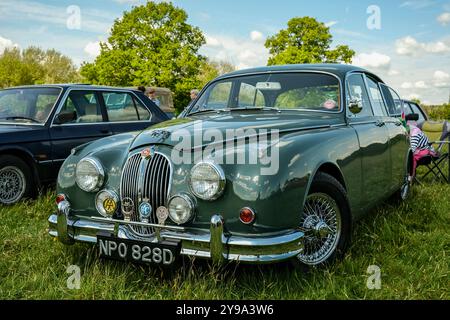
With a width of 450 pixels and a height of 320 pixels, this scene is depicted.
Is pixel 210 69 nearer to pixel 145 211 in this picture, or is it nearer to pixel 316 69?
pixel 316 69

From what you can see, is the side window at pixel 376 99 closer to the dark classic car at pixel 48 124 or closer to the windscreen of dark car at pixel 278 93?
the windscreen of dark car at pixel 278 93

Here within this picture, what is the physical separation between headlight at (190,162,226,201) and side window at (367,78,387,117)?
2.54 meters

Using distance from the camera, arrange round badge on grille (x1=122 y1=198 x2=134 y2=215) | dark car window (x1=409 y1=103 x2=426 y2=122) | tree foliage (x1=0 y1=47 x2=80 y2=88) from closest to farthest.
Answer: round badge on grille (x1=122 y1=198 x2=134 y2=215)
dark car window (x1=409 y1=103 x2=426 y2=122)
tree foliage (x1=0 y1=47 x2=80 y2=88)

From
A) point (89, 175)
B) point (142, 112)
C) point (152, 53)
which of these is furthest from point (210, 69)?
point (89, 175)

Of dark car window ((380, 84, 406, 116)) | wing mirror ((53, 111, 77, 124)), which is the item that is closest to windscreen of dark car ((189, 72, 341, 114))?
dark car window ((380, 84, 406, 116))

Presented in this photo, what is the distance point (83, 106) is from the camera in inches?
240

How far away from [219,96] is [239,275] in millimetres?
1986

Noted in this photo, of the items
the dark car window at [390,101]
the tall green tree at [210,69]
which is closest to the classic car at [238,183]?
A: the dark car window at [390,101]

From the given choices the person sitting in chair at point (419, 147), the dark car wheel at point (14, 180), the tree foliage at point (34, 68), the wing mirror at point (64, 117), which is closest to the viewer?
the dark car wheel at point (14, 180)

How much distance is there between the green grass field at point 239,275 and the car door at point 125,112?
259cm

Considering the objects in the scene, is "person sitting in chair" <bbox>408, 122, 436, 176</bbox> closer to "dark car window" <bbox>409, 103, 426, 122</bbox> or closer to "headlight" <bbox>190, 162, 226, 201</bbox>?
"headlight" <bbox>190, 162, 226, 201</bbox>

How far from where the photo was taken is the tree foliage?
1263 inches

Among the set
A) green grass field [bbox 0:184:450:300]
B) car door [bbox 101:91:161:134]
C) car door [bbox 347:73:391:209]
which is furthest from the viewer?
car door [bbox 101:91:161:134]

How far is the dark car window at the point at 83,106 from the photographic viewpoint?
19.5 ft
